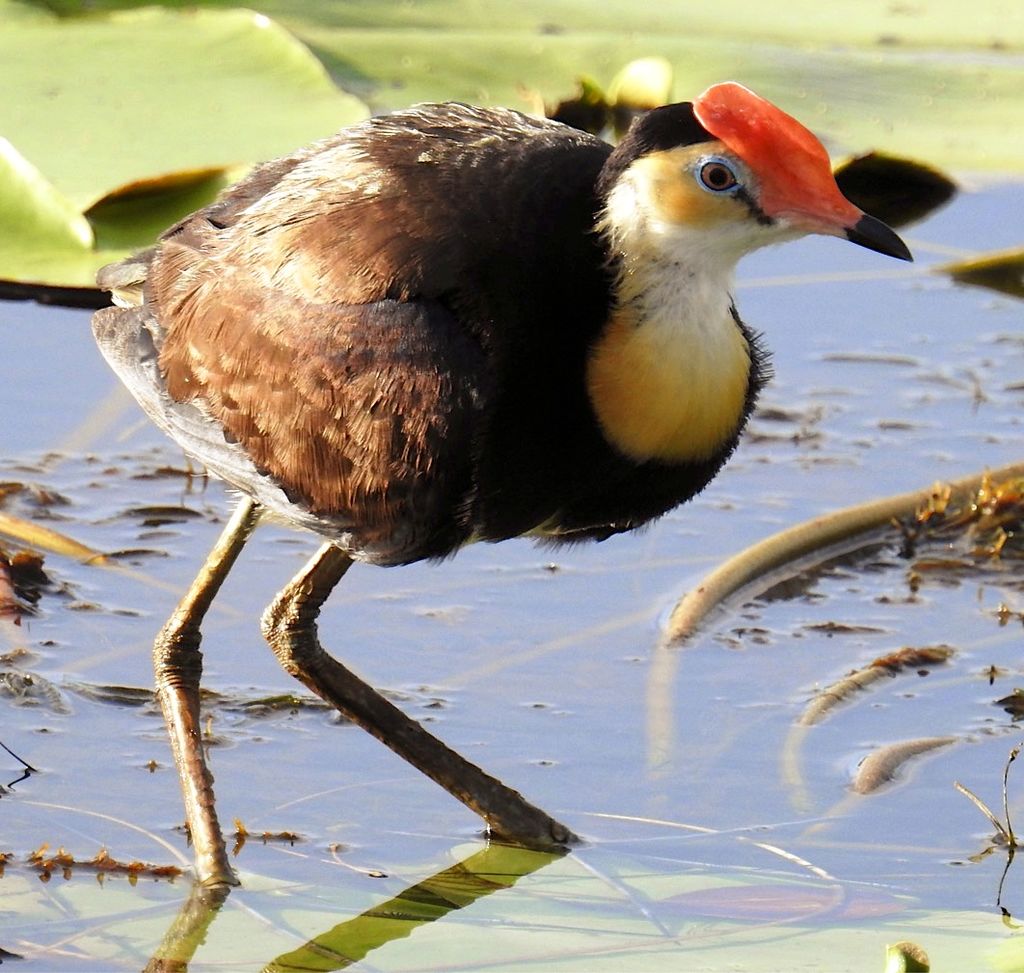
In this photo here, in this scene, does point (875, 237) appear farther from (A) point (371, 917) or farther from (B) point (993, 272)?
(B) point (993, 272)

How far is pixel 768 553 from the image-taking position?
486 cm

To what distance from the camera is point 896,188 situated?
6883 millimetres

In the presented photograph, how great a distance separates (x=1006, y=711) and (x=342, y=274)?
1.71 metres

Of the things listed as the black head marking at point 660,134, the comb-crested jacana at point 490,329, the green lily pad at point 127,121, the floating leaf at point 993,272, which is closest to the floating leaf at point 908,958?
the comb-crested jacana at point 490,329

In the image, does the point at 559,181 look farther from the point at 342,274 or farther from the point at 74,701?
the point at 74,701

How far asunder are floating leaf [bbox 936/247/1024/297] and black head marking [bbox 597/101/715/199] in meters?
3.09

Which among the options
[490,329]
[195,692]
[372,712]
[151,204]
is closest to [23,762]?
[195,692]

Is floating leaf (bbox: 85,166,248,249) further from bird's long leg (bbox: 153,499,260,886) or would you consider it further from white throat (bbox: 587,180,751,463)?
white throat (bbox: 587,180,751,463)

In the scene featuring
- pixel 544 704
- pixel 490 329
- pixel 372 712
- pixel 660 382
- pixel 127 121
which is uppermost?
pixel 490 329

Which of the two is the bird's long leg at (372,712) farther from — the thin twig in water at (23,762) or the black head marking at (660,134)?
the black head marking at (660,134)

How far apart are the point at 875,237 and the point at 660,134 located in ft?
1.34

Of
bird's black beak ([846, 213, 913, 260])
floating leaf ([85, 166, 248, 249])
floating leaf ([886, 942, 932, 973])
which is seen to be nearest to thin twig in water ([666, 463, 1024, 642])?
bird's black beak ([846, 213, 913, 260])

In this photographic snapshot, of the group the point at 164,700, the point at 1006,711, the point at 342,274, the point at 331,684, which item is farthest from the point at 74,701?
the point at 1006,711

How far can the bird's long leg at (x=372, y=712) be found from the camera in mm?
3924
